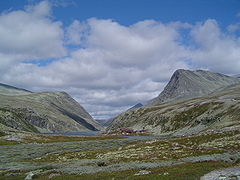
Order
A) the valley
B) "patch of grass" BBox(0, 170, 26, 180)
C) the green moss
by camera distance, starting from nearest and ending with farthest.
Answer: the valley → "patch of grass" BBox(0, 170, 26, 180) → the green moss

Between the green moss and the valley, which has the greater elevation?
the green moss

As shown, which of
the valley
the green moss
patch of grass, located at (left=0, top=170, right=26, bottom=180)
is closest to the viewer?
the valley

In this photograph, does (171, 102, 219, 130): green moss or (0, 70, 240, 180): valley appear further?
(171, 102, 219, 130): green moss

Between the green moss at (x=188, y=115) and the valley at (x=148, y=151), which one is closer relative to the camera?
the valley at (x=148, y=151)

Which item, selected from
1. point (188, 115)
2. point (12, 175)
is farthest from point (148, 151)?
point (188, 115)

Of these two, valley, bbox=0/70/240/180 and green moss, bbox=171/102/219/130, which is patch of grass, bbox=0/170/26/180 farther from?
green moss, bbox=171/102/219/130

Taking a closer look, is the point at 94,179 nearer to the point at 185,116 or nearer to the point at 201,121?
the point at 201,121

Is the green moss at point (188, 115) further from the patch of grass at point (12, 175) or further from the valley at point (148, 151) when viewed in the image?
the patch of grass at point (12, 175)

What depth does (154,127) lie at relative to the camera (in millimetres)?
193125

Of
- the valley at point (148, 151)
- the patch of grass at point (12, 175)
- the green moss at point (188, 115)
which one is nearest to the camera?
the valley at point (148, 151)

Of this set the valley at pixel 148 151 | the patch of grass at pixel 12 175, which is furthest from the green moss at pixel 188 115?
the patch of grass at pixel 12 175

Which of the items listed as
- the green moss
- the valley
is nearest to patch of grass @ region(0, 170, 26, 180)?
the valley

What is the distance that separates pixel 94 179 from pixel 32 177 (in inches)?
471

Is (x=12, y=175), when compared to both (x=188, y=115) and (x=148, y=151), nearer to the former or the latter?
(x=148, y=151)
